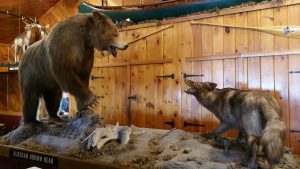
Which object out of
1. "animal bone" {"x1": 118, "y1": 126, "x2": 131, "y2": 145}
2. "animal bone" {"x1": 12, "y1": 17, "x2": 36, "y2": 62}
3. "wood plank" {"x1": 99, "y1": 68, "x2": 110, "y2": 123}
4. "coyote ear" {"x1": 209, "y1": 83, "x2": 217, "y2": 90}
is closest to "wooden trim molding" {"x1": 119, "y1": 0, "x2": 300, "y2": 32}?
"wood plank" {"x1": 99, "y1": 68, "x2": 110, "y2": 123}

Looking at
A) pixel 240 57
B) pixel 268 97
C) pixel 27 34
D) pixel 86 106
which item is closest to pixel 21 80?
pixel 86 106

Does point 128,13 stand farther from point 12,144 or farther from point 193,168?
point 193,168

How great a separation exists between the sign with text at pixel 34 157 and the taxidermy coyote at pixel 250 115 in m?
0.88

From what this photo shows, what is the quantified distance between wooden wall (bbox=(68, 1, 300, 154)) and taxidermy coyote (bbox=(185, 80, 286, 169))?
3.81 ft

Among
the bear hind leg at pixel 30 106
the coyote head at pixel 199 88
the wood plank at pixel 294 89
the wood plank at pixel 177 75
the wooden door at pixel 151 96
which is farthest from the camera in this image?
the wooden door at pixel 151 96

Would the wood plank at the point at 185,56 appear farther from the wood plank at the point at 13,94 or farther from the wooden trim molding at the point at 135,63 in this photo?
the wood plank at the point at 13,94

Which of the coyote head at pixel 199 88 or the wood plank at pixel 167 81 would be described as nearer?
the coyote head at pixel 199 88

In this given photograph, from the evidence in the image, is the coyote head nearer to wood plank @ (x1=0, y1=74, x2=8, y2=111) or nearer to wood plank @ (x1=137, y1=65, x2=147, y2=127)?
wood plank @ (x1=137, y1=65, x2=147, y2=127)

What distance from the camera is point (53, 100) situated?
197 centimetres

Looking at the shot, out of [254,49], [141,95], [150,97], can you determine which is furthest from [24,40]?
[254,49]

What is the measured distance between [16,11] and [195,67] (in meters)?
3.22

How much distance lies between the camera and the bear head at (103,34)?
1510 mm

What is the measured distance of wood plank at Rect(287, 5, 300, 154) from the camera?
238 cm

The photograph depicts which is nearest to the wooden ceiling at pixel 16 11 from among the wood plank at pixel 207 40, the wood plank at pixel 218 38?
the wood plank at pixel 207 40
